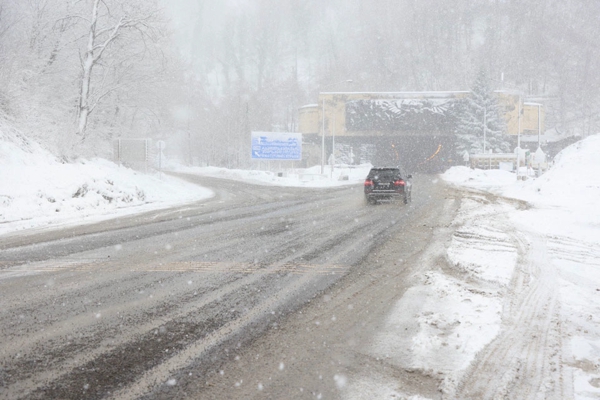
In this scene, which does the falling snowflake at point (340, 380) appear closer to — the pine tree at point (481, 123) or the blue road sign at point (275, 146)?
the blue road sign at point (275, 146)

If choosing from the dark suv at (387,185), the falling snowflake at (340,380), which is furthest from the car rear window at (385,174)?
the falling snowflake at (340,380)

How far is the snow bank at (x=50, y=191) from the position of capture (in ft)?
45.4

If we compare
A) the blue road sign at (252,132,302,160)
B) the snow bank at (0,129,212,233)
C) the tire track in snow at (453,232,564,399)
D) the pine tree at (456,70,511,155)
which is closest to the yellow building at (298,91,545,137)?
the pine tree at (456,70,511,155)

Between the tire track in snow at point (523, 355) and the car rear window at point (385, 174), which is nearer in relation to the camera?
the tire track in snow at point (523, 355)

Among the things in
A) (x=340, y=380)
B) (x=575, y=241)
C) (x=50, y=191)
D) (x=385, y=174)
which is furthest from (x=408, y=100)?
(x=340, y=380)

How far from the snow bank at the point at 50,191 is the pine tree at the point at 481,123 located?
5991cm

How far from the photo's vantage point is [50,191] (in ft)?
51.7

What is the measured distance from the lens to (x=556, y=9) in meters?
128

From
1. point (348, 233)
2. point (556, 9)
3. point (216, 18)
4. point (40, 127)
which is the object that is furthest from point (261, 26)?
point (348, 233)

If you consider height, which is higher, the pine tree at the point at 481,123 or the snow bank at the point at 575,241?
the pine tree at the point at 481,123

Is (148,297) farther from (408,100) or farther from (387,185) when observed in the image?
(408,100)

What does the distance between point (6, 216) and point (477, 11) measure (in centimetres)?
14832

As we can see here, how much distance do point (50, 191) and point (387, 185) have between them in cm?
1282

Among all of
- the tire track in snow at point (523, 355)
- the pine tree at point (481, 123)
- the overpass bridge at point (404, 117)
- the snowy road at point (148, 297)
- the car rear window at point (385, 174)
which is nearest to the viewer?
the tire track in snow at point (523, 355)
